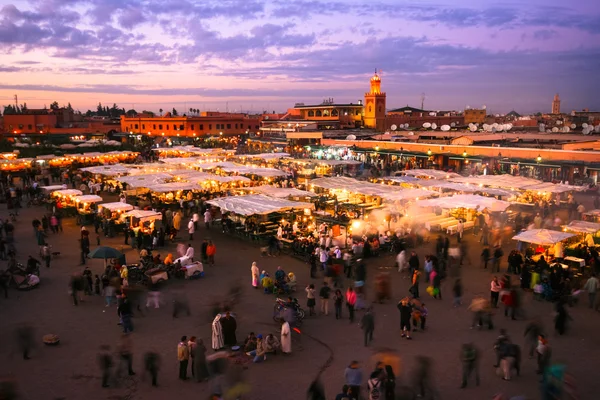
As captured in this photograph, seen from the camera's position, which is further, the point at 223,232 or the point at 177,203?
the point at 177,203

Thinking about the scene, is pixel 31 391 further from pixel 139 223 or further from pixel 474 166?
pixel 474 166

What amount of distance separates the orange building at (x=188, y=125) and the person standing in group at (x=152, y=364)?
5883 centimetres

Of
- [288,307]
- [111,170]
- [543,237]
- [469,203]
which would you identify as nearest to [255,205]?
[288,307]

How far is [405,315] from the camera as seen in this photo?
9.57m

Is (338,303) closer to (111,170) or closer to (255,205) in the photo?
(255,205)

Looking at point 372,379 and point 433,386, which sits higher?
point 372,379

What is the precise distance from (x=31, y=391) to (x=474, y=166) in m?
31.2

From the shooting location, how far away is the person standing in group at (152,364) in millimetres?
7855

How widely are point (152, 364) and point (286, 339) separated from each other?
8.20 feet

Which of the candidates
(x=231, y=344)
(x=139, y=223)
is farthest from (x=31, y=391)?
(x=139, y=223)

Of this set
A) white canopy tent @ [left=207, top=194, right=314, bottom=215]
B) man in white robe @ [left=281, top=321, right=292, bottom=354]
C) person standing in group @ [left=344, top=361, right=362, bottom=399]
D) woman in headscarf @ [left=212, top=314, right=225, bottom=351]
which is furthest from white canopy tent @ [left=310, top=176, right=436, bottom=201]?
person standing in group @ [left=344, top=361, right=362, bottom=399]

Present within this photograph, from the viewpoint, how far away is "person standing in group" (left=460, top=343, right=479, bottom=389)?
7663mm

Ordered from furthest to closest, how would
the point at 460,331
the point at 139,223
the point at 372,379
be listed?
1. the point at 139,223
2. the point at 460,331
3. the point at 372,379

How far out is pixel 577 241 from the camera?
14.7 meters
